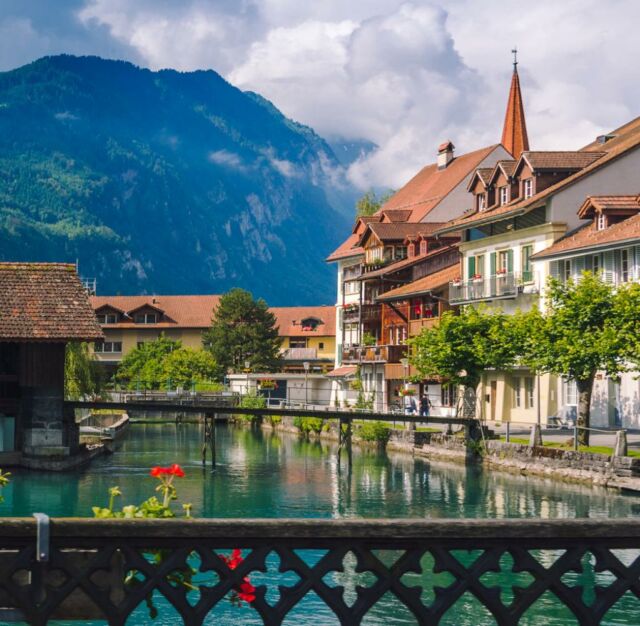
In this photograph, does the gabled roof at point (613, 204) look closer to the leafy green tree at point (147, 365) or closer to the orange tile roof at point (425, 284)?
the orange tile roof at point (425, 284)

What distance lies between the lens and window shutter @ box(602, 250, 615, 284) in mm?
55500

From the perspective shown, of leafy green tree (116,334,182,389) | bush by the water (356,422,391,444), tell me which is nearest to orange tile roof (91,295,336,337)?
leafy green tree (116,334,182,389)

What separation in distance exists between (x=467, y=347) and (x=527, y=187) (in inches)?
411

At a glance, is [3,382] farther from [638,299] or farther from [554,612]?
[554,612]

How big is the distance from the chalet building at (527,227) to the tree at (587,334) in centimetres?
570

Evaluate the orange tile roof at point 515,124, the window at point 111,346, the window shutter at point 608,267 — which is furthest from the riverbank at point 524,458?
the window at point 111,346

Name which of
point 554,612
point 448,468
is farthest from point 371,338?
point 554,612

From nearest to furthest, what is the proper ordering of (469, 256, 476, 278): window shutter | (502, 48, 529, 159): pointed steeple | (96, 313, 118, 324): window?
(469, 256, 476, 278): window shutter → (502, 48, 529, 159): pointed steeple → (96, 313, 118, 324): window

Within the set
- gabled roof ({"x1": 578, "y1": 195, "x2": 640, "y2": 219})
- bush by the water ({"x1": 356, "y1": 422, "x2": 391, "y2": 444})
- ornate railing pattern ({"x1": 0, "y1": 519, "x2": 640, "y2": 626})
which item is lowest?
bush by the water ({"x1": 356, "y1": 422, "x2": 391, "y2": 444})

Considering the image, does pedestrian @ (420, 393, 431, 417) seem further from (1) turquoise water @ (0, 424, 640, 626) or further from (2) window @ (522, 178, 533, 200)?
(2) window @ (522, 178, 533, 200)

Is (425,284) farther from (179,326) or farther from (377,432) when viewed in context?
(179,326)

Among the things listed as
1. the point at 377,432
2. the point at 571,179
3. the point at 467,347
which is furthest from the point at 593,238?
the point at 377,432

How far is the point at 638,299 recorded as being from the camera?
48781 mm

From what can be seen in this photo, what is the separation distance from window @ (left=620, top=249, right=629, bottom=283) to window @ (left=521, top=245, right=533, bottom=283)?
815 cm
